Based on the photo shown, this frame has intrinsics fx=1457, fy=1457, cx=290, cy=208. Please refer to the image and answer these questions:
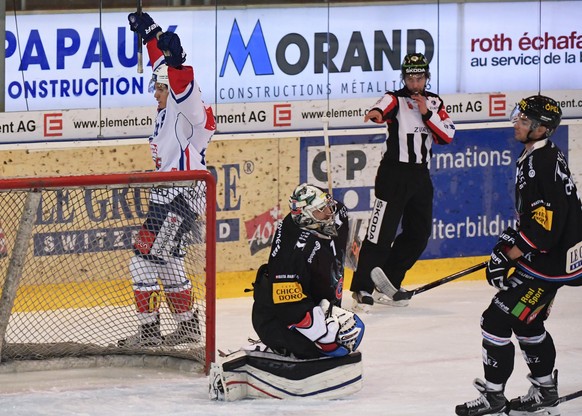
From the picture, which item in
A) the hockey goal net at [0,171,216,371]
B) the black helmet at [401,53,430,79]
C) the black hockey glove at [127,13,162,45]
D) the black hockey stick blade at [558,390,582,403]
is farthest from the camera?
the black helmet at [401,53,430,79]

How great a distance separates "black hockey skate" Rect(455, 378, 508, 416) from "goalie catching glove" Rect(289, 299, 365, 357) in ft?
1.82

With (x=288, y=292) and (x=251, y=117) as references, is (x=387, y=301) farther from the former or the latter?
(x=288, y=292)

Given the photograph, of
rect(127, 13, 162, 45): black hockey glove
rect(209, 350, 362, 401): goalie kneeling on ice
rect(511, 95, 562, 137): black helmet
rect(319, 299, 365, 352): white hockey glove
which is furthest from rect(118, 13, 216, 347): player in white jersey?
rect(511, 95, 562, 137): black helmet

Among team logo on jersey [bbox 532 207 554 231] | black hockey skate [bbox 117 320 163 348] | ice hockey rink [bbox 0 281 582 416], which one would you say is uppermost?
team logo on jersey [bbox 532 207 554 231]

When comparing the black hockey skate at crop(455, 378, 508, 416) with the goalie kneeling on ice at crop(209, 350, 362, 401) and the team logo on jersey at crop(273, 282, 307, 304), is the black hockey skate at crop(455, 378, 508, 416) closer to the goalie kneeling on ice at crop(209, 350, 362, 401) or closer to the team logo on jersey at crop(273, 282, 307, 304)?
the goalie kneeling on ice at crop(209, 350, 362, 401)

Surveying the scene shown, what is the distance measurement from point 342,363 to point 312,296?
0.89ft

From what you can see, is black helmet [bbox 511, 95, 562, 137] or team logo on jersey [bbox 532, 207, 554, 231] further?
black helmet [bbox 511, 95, 562, 137]

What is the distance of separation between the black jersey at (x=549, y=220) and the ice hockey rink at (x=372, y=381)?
608 mm

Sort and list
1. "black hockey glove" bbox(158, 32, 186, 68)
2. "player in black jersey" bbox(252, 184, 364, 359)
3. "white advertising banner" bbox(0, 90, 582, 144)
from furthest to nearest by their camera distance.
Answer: "white advertising banner" bbox(0, 90, 582, 144), "black hockey glove" bbox(158, 32, 186, 68), "player in black jersey" bbox(252, 184, 364, 359)

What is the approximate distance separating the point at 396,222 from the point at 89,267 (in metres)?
1.79

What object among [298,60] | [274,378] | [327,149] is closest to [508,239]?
[274,378]

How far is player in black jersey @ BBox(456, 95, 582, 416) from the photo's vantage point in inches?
Answer: 190

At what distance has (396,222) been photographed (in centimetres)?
711

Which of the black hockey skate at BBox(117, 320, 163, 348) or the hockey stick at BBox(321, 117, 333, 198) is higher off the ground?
the hockey stick at BBox(321, 117, 333, 198)
